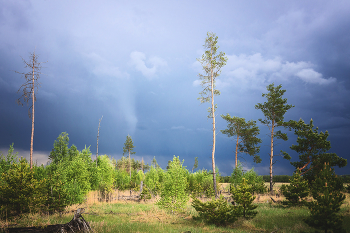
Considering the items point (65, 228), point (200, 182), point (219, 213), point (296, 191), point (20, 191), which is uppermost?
point (20, 191)

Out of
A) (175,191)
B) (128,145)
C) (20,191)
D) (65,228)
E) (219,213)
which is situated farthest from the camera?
(128,145)

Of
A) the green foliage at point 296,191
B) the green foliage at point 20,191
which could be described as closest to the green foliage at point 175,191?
the green foliage at point 20,191

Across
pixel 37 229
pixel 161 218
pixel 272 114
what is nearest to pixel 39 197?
pixel 37 229

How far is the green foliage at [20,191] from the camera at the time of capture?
460 inches

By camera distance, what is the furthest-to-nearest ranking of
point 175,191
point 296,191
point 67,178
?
point 67,178, point 296,191, point 175,191

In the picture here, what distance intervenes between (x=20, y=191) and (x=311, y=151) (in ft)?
103

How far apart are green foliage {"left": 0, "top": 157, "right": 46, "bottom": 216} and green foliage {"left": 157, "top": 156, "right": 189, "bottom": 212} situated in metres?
8.27

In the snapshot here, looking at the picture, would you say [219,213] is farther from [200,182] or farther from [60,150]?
[60,150]

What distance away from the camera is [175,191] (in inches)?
572

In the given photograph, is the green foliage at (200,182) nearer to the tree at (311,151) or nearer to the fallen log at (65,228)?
the tree at (311,151)

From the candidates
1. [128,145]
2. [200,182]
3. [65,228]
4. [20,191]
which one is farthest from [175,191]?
[128,145]

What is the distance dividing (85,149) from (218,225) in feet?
78.9

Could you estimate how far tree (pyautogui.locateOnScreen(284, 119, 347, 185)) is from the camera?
24859 millimetres

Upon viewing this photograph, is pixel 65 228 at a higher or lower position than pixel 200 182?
higher
